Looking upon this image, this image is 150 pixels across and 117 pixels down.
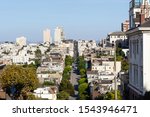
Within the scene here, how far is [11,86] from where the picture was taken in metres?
20.8

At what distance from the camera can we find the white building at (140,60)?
14711 millimetres

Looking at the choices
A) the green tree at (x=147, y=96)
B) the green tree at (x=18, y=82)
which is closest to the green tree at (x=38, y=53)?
the green tree at (x=18, y=82)

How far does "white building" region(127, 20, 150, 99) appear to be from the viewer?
14711 millimetres

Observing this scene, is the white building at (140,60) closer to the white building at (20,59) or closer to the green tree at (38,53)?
the white building at (20,59)

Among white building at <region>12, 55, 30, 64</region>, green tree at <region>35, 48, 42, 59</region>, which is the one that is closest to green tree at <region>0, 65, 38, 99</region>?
white building at <region>12, 55, 30, 64</region>

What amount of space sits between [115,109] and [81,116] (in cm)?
37

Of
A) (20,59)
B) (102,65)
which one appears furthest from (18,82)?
(20,59)

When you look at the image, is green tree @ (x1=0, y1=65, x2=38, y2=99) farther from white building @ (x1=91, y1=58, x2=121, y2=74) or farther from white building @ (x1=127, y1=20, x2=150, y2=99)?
white building @ (x1=91, y1=58, x2=121, y2=74)

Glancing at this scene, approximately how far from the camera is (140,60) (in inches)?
605

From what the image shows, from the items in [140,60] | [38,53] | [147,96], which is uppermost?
[140,60]

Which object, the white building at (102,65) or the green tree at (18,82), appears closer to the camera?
the green tree at (18,82)

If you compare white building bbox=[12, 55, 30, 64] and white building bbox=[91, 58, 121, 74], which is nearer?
white building bbox=[91, 58, 121, 74]

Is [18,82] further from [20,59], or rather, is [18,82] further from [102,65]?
[20,59]

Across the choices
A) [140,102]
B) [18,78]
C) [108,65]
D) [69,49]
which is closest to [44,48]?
[69,49]
